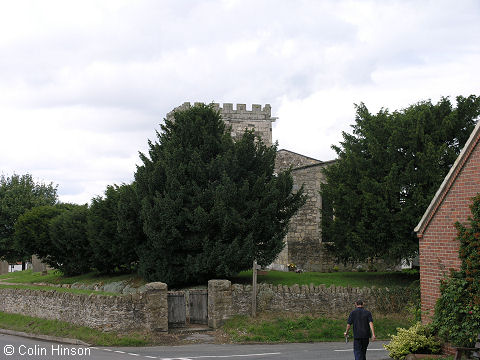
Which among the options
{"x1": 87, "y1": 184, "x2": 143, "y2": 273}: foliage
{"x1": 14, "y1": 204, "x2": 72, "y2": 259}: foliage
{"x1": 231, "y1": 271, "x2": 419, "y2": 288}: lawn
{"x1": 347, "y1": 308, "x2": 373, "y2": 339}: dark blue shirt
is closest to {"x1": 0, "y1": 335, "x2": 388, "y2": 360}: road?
{"x1": 347, "y1": 308, "x2": 373, "y2": 339}: dark blue shirt

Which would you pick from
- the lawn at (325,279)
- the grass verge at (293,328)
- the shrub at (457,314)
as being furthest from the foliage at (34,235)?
the shrub at (457,314)

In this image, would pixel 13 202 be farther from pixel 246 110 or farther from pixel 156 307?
pixel 156 307

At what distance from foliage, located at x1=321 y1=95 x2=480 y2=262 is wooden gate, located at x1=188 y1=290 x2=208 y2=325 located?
7584 millimetres

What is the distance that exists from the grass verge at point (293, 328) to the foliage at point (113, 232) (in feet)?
27.2

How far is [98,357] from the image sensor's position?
15336mm

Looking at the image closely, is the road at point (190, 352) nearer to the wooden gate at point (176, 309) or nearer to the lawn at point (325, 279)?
the wooden gate at point (176, 309)

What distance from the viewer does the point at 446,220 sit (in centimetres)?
1451

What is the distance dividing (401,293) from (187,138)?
38.3 feet

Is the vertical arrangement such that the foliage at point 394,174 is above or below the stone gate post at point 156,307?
above

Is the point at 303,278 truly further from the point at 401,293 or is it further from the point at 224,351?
the point at 224,351

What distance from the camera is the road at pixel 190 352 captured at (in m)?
15.5

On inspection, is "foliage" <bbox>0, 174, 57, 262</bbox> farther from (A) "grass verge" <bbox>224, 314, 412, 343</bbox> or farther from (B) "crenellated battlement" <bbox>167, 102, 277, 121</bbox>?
(A) "grass verge" <bbox>224, 314, 412, 343</bbox>

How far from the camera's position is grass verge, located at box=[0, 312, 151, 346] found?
61.1 feet

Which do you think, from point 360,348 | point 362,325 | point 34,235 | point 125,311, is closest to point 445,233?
point 362,325
